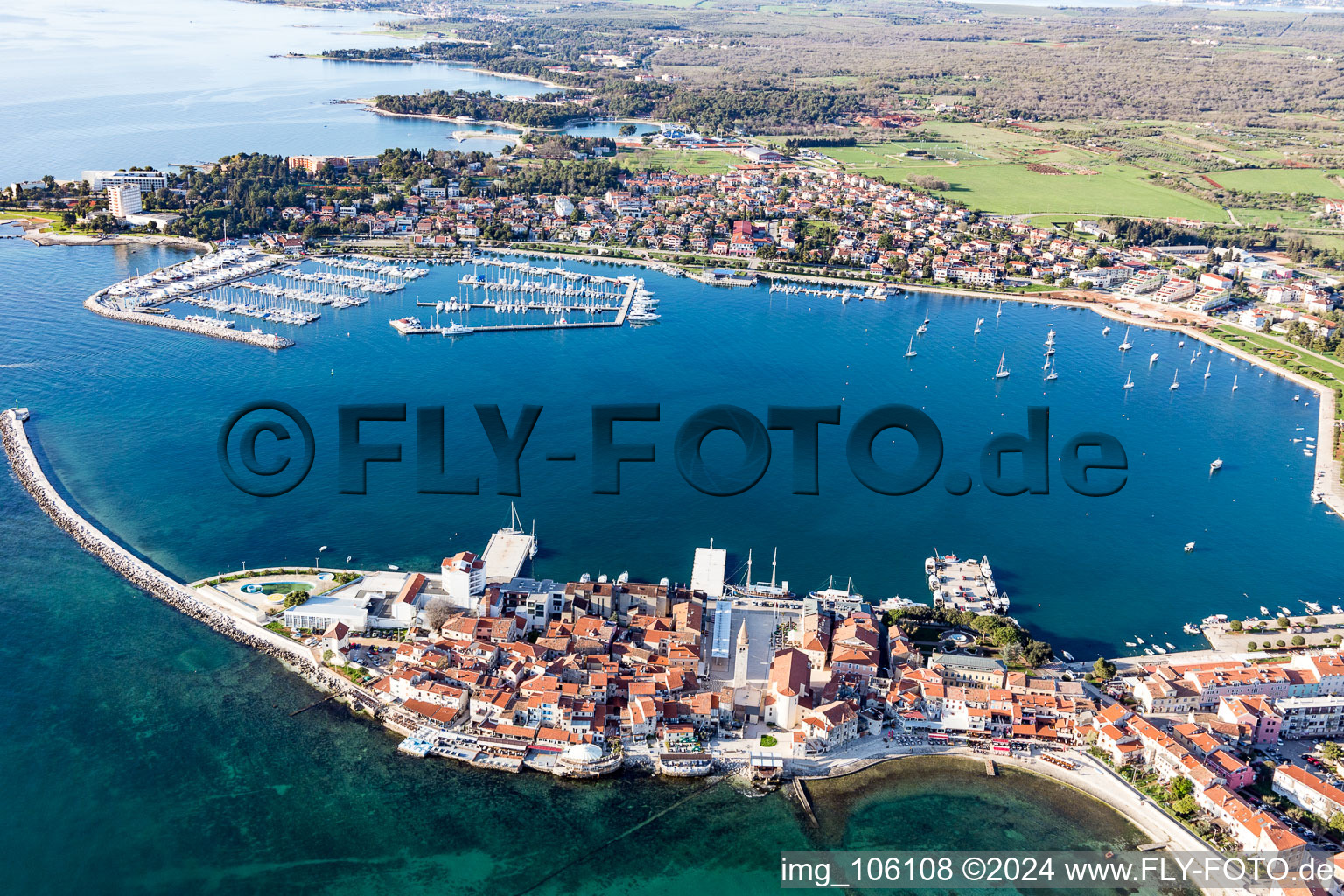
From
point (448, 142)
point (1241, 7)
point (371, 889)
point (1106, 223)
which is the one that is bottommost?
point (371, 889)

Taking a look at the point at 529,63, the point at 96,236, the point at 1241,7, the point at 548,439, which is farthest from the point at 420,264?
the point at 1241,7

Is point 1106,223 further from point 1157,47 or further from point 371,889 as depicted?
point 1157,47

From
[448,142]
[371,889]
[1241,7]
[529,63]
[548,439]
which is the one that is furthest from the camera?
[1241,7]

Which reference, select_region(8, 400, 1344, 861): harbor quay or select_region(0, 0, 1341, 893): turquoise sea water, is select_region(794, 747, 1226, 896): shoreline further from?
select_region(0, 0, 1341, 893): turquoise sea water

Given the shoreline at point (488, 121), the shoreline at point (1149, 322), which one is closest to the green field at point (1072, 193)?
the shoreline at point (1149, 322)

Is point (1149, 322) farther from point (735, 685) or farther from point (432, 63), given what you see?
point (432, 63)

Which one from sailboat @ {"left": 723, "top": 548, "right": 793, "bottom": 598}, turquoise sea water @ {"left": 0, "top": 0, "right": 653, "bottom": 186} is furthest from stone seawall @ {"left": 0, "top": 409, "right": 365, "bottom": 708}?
turquoise sea water @ {"left": 0, "top": 0, "right": 653, "bottom": 186}
